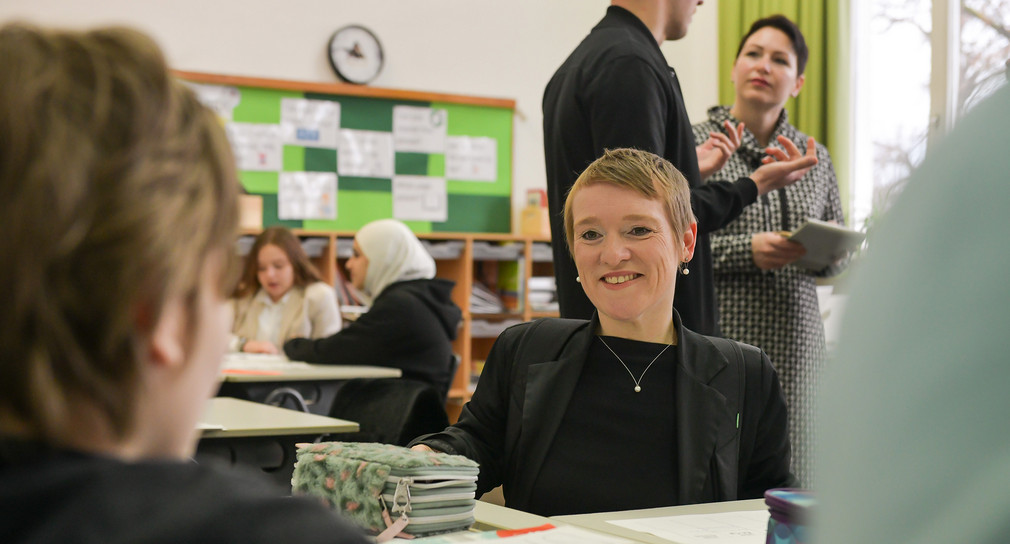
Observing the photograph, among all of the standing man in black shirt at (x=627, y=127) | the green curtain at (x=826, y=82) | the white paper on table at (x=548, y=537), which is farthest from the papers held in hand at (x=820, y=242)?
the green curtain at (x=826, y=82)

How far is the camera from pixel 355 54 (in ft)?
20.7

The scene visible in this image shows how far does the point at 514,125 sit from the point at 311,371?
3242mm

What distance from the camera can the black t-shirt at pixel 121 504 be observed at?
497 mm

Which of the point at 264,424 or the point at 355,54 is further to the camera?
the point at 355,54

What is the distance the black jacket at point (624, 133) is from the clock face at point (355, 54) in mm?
4122

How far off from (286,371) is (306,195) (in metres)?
2.50

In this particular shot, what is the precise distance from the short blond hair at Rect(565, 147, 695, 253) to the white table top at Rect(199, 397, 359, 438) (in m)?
0.95

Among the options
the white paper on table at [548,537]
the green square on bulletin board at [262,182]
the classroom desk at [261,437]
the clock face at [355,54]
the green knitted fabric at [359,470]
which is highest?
the clock face at [355,54]

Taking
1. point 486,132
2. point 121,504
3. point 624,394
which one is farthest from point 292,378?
point 121,504

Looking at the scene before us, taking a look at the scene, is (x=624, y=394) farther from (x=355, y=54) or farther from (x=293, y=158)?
(x=355, y=54)

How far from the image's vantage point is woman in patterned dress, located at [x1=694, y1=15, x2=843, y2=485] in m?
2.85

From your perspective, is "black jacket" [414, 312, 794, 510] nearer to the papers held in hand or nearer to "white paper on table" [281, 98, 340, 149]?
the papers held in hand

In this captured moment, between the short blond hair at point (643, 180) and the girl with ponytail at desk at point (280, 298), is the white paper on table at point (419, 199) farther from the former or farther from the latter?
A: the short blond hair at point (643, 180)

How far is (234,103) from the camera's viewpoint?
6078 mm
